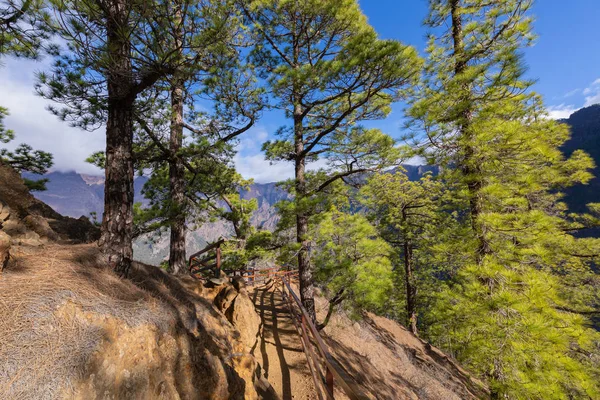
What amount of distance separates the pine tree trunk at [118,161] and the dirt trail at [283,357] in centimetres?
362

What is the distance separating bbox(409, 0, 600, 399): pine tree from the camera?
4527 mm

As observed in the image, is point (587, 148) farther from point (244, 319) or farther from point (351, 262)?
point (244, 319)

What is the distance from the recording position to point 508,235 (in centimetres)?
554

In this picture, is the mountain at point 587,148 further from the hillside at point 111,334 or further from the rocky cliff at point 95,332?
the rocky cliff at point 95,332

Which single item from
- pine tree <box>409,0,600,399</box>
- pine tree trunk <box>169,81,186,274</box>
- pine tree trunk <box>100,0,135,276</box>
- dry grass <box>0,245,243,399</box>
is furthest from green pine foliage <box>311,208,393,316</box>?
pine tree trunk <box>169,81,186,274</box>

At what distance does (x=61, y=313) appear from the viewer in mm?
2426

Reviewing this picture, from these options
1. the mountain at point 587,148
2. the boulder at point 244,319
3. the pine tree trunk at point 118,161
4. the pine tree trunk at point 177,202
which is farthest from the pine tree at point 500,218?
the mountain at point 587,148

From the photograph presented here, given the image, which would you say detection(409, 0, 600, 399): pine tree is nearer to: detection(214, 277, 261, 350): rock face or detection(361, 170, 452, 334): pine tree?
detection(214, 277, 261, 350): rock face

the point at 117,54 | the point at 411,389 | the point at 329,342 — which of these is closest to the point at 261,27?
the point at 117,54

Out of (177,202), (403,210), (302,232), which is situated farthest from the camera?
(403,210)

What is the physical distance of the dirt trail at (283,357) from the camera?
473 centimetres

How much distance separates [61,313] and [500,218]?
7.58m

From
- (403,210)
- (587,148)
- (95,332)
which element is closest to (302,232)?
(95,332)

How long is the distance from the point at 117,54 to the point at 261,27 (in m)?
4.81
